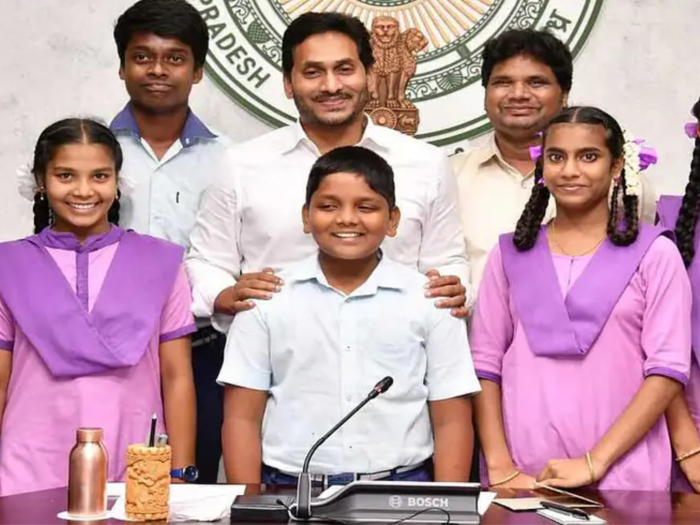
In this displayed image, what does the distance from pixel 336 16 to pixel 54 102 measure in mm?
1151

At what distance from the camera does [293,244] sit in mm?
3100

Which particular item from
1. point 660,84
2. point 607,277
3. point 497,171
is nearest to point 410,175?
point 497,171

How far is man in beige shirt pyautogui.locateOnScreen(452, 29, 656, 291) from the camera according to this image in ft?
10.8

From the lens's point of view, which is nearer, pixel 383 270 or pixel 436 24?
pixel 383 270

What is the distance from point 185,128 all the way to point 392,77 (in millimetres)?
752

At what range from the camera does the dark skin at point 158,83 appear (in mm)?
3270

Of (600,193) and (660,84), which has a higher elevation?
(660,84)

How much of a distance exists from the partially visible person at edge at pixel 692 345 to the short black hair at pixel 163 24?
1.22 m

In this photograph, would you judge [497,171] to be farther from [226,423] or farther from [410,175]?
[226,423]

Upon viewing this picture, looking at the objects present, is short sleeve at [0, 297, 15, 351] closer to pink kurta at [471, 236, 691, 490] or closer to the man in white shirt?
the man in white shirt

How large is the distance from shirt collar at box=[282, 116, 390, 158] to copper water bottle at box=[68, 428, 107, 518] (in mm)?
1178

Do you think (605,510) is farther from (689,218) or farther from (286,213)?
(286,213)

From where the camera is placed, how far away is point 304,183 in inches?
124

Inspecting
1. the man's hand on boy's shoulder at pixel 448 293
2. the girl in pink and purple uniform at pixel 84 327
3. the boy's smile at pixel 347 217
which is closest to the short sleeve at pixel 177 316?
the girl in pink and purple uniform at pixel 84 327
